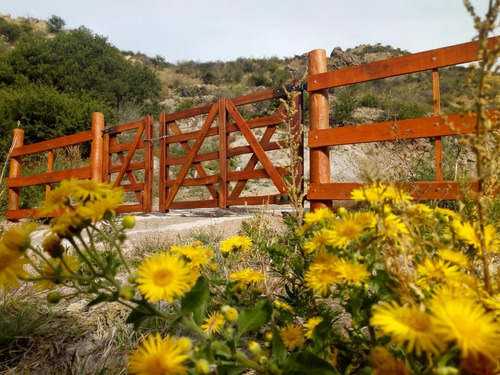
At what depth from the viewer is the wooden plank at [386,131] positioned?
2.75 metres

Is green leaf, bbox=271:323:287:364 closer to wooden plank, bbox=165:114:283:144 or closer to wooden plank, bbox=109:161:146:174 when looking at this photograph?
wooden plank, bbox=165:114:283:144

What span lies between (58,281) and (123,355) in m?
0.73

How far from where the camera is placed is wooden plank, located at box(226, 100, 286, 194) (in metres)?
4.67

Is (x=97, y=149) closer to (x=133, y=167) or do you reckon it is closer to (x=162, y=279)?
(x=133, y=167)

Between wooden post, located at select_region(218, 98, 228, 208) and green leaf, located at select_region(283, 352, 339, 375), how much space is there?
4.62 meters

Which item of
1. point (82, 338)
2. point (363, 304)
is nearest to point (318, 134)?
point (82, 338)

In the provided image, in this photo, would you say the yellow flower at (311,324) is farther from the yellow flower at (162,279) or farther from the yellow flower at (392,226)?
the yellow flower at (162,279)

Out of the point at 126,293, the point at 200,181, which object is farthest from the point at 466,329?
the point at 200,181

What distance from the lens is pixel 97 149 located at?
6434mm

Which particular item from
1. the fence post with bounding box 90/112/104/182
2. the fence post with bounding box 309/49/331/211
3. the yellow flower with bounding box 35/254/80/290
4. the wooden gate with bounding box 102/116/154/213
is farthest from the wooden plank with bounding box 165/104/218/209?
the yellow flower with bounding box 35/254/80/290

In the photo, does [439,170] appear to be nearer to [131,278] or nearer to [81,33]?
[131,278]

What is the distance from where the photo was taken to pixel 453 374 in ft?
1.44

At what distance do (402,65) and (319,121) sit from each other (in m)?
0.87

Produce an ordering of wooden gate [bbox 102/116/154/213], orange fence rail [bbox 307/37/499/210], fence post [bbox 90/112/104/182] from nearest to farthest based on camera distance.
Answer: orange fence rail [bbox 307/37/499/210]
wooden gate [bbox 102/116/154/213]
fence post [bbox 90/112/104/182]
